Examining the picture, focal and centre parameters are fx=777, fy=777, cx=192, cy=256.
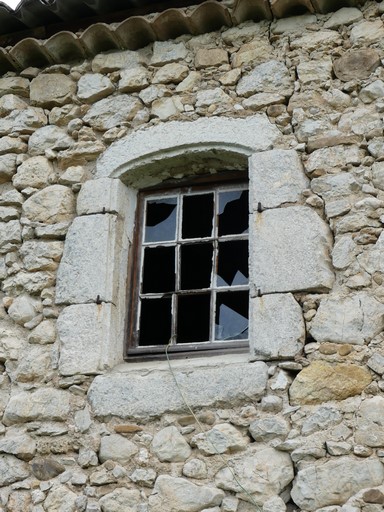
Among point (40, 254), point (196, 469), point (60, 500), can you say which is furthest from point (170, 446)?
point (40, 254)

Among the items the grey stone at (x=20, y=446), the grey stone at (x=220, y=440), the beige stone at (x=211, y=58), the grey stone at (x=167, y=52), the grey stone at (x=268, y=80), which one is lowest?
the grey stone at (x=20, y=446)

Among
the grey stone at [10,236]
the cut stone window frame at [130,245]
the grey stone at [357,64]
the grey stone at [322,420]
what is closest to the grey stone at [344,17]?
the grey stone at [357,64]

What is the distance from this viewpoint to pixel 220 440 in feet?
12.5

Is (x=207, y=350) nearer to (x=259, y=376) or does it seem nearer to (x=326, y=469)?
(x=259, y=376)

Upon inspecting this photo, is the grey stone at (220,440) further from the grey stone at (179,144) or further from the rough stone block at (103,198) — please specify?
the grey stone at (179,144)

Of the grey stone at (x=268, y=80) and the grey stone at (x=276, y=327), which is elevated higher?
the grey stone at (x=268, y=80)

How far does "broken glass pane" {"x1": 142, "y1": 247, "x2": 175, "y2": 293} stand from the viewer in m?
4.57

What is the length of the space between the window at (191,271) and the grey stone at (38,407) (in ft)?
1.61

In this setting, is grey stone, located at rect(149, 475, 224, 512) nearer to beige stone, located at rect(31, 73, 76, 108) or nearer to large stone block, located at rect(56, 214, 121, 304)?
large stone block, located at rect(56, 214, 121, 304)

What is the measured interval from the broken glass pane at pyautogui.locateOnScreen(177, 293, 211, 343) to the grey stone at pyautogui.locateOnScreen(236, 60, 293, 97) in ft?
4.20

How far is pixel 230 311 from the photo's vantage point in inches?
173

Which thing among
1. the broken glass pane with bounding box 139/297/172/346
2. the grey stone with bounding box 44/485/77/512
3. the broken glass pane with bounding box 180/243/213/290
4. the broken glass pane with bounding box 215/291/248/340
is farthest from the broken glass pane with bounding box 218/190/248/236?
the grey stone with bounding box 44/485/77/512

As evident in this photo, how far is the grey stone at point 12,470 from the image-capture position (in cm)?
407

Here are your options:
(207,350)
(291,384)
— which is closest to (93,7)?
(207,350)
